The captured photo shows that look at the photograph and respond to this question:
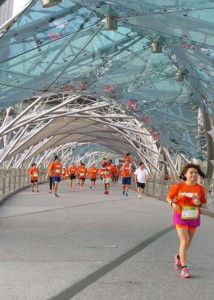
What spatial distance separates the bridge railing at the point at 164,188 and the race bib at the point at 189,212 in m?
10.6

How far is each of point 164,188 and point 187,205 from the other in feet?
66.2

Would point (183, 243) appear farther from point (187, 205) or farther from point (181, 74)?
point (181, 74)

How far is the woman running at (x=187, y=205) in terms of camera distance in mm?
8359

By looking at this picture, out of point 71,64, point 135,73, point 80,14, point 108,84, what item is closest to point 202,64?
point 80,14

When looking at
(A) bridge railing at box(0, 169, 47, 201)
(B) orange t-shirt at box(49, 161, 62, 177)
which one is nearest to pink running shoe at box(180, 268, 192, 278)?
(A) bridge railing at box(0, 169, 47, 201)

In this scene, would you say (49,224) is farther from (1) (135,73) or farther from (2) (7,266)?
(1) (135,73)

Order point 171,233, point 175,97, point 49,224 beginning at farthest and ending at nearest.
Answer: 1. point 175,97
2. point 49,224
3. point 171,233

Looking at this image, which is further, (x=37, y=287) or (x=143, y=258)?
(x=143, y=258)

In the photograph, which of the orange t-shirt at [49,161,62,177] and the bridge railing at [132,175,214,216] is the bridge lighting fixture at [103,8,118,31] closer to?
the bridge railing at [132,175,214,216]

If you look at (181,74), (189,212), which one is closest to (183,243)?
(189,212)

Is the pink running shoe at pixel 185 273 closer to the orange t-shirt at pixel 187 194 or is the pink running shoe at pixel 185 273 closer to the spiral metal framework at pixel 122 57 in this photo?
the orange t-shirt at pixel 187 194

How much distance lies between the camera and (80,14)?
1775 cm

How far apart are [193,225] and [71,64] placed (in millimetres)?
15387

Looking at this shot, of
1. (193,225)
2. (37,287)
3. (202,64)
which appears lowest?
(37,287)
